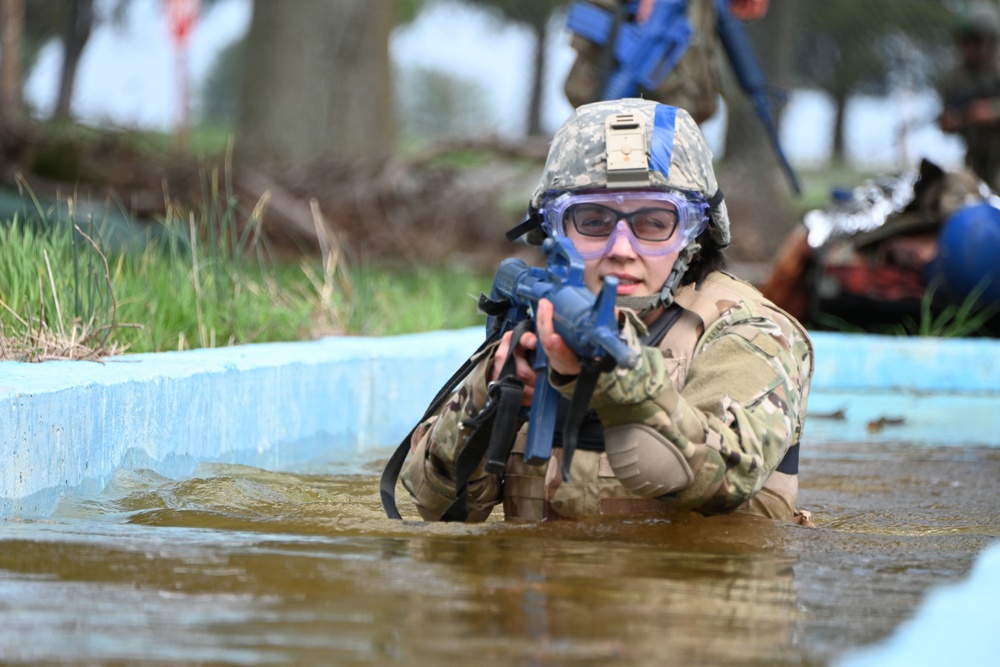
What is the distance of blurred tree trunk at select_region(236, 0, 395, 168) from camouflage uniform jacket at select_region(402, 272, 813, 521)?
27.8ft

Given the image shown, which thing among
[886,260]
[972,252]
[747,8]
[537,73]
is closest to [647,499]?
[747,8]

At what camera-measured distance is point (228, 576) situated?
2582 mm

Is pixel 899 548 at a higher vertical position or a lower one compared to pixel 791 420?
lower

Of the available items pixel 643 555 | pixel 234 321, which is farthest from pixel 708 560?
pixel 234 321

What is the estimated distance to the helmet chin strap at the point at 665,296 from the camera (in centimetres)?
316

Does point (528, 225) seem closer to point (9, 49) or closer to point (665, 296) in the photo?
point (665, 296)

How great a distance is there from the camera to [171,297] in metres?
5.09

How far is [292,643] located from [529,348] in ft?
3.54

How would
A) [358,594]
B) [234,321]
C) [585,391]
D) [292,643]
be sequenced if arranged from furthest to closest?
[234,321], [585,391], [358,594], [292,643]

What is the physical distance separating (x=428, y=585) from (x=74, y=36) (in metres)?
21.4

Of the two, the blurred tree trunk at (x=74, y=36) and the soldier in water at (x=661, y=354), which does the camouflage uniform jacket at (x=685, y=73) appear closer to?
the soldier in water at (x=661, y=354)

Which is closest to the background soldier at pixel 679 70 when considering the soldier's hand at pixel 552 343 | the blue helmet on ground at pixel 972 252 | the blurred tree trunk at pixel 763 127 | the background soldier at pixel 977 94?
the blue helmet on ground at pixel 972 252

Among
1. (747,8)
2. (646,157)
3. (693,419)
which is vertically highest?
(747,8)

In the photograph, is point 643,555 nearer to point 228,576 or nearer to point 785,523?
point 785,523
